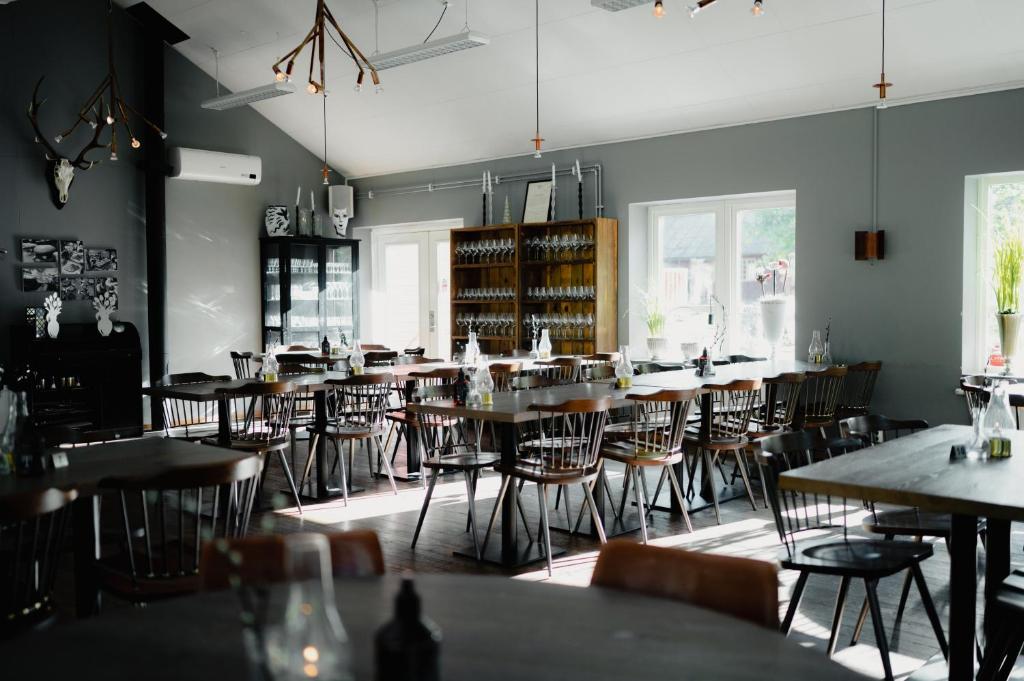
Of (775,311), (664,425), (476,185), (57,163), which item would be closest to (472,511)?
(664,425)

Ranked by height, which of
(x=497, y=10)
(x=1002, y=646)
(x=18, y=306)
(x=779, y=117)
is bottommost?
(x=1002, y=646)

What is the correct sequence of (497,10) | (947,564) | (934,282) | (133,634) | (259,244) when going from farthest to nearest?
(259,244), (497,10), (934,282), (947,564), (133,634)

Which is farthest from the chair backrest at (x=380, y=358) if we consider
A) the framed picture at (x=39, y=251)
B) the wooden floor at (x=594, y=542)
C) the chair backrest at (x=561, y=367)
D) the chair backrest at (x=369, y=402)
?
the framed picture at (x=39, y=251)

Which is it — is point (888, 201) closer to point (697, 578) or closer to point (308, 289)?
point (697, 578)

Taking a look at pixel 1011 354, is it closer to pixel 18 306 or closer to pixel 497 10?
pixel 497 10

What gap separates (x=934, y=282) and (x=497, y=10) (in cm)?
414

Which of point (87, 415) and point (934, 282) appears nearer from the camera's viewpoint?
point (934, 282)

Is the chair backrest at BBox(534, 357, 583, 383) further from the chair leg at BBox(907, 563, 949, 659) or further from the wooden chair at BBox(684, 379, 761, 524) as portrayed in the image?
the chair leg at BBox(907, 563, 949, 659)

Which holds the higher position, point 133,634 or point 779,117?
point 779,117

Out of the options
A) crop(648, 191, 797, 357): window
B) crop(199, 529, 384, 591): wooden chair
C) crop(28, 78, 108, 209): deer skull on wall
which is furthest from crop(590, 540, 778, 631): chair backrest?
crop(28, 78, 108, 209): deer skull on wall

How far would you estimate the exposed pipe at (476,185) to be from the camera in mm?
9125

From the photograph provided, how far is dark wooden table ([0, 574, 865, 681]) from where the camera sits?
50.9 inches

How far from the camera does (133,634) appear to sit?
1.43 metres

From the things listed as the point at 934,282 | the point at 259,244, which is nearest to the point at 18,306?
the point at 259,244
